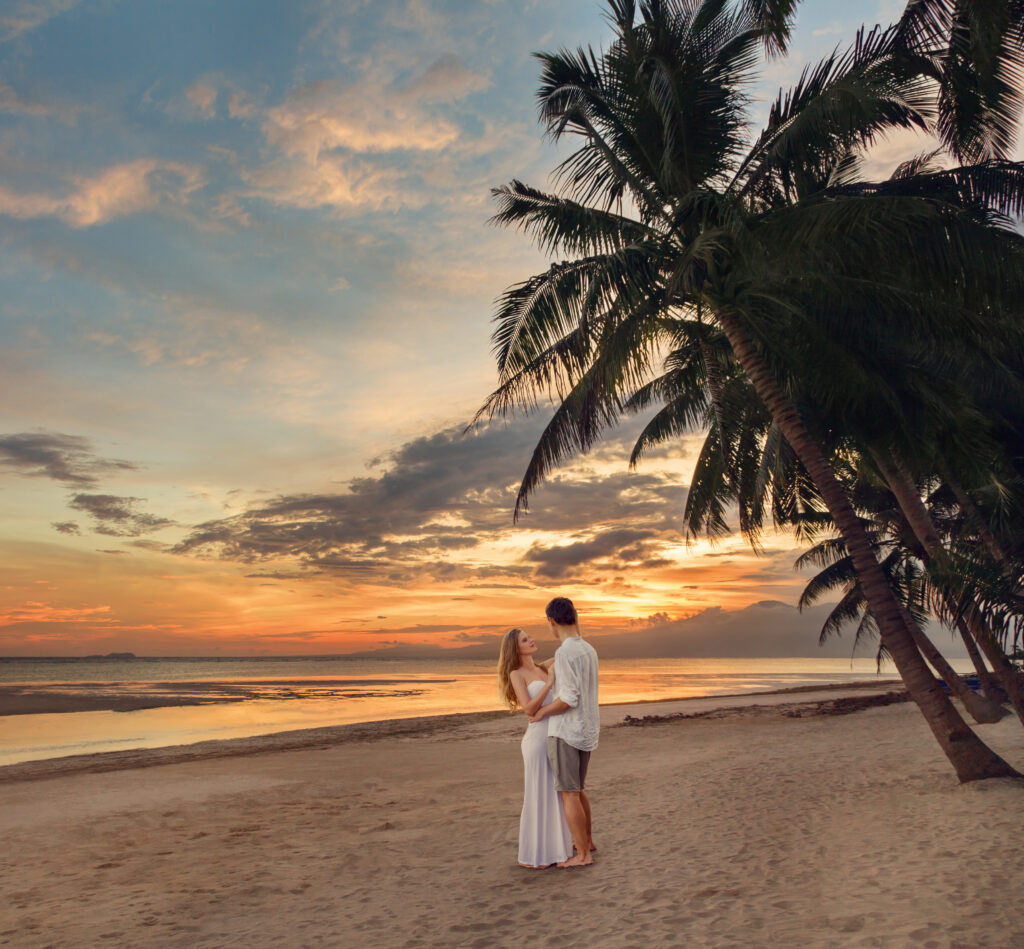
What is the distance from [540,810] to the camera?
5230mm

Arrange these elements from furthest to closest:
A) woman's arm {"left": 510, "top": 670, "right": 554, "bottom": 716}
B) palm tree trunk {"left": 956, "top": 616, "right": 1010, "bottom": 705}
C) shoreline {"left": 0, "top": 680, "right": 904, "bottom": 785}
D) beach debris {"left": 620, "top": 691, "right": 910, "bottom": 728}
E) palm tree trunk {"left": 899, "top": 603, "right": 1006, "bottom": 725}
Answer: beach debris {"left": 620, "top": 691, "right": 910, "bottom": 728}
palm tree trunk {"left": 956, "top": 616, "right": 1010, "bottom": 705}
palm tree trunk {"left": 899, "top": 603, "right": 1006, "bottom": 725}
shoreline {"left": 0, "top": 680, "right": 904, "bottom": 785}
woman's arm {"left": 510, "top": 670, "right": 554, "bottom": 716}

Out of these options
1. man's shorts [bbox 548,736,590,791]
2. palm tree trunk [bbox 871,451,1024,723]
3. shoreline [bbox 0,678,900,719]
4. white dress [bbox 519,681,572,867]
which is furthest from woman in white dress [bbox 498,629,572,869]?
shoreline [bbox 0,678,900,719]

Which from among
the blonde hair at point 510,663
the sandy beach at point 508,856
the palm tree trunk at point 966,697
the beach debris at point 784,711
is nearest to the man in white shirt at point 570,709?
the blonde hair at point 510,663

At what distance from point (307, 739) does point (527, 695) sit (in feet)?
42.6

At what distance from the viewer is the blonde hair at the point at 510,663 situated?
5.28 metres

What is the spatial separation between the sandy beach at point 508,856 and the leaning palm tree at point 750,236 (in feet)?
7.08

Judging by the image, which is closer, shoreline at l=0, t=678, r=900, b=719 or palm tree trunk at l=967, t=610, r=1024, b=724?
palm tree trunk at l=967, t=610, r=1024, b=724

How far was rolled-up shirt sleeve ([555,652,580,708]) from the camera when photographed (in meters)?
5.02

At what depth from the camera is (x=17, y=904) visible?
5395 mm

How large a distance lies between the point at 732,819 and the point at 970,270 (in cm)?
598

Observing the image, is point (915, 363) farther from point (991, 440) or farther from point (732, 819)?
point (732, 819)

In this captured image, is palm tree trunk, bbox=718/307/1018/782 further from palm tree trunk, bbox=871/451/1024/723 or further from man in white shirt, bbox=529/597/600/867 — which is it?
man in white shirt, bbox=529/597/600/867

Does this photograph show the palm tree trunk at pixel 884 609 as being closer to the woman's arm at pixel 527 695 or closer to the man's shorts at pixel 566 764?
the man's shorts at pixel 566 764

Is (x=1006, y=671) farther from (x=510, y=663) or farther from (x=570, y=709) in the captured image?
(x=510, y=663)
